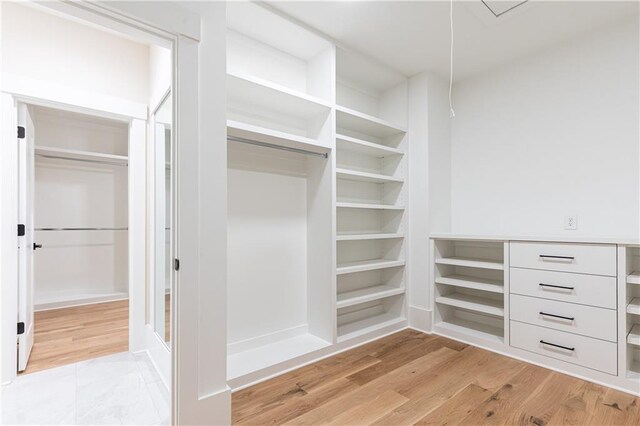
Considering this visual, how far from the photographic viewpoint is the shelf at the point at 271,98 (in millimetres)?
2145

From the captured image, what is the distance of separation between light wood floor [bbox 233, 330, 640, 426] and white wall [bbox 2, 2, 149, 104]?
252 cm

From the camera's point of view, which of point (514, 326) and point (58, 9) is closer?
point (58, 9)

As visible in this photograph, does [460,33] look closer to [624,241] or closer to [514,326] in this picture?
[624,241]

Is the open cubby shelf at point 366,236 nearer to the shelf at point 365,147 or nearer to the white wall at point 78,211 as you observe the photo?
the shelf at point 365,147

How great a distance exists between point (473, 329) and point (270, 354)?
1.82 metres

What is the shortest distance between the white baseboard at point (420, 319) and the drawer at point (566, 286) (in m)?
0.81

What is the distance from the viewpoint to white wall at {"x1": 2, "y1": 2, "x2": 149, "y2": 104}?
216 centimetres

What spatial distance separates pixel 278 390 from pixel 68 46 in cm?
290

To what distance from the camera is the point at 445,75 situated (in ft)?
10.2

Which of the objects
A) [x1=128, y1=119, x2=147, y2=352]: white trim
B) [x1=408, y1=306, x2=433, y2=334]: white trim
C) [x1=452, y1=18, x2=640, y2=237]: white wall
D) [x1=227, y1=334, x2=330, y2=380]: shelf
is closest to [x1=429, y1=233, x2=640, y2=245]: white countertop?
[x1=452, y1=18, x2=640, y2=237]: white wall

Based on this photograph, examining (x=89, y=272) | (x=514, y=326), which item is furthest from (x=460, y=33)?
(x=89, y=272)

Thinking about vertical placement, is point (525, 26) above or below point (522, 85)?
above

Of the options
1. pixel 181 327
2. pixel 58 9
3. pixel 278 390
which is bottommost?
pixel 278 390

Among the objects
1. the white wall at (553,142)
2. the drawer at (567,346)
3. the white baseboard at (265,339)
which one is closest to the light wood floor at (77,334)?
the white baseboard at (265,339)
